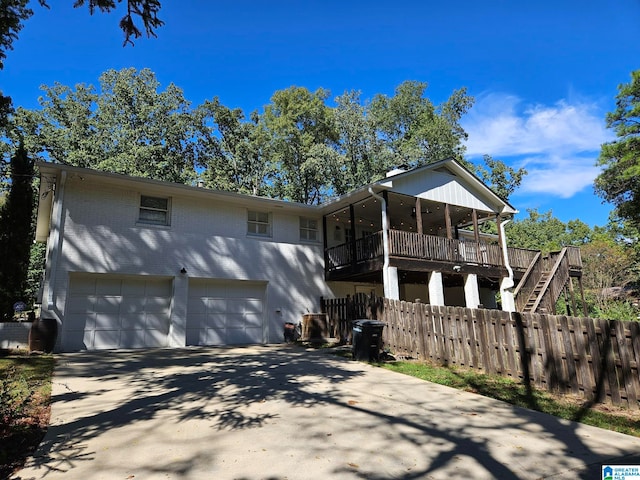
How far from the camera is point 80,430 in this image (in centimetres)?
420

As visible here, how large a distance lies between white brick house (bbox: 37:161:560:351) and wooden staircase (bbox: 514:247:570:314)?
1.74 meters

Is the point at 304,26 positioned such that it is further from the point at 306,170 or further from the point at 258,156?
the point at 258,156

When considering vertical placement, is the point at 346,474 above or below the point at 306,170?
below

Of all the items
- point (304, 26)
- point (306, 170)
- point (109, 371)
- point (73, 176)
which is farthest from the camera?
point (306, 170)

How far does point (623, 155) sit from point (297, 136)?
22.9m

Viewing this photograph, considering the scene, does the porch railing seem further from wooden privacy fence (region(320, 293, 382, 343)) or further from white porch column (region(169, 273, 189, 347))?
white porch column (region(169, 273, 189, 347))

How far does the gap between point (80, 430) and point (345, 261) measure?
12.4m

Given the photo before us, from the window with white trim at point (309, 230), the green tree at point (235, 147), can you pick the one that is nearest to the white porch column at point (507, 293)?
the window with white trim at point (309, 230)

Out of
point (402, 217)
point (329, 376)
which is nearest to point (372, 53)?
point (402, 217)

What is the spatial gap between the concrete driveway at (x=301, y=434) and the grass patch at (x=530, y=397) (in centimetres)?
33

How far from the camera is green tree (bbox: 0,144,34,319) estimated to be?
472 inches

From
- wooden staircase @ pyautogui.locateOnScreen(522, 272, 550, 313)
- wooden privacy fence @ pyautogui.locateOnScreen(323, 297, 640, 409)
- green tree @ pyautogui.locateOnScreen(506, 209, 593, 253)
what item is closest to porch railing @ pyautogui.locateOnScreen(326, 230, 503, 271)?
wooden staircase @ pyautogui.locateOnScreen(522, 272, 550, 313)

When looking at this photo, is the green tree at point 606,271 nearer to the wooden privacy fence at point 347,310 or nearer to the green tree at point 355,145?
the green tree at point 355,145
